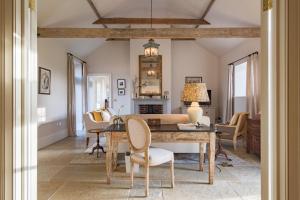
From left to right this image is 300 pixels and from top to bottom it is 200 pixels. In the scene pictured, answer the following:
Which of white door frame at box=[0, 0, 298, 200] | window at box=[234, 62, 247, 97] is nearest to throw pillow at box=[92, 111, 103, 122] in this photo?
window at box=[234, 62, 247, 97]

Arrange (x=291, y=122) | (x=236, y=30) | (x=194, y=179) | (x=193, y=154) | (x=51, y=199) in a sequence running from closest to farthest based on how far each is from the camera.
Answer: (x=291, y=122), (x=51, y=199), (x=194, y=179), (x=193, y=154), (x=236, y=30)

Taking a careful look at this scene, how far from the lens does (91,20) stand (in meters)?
6.67

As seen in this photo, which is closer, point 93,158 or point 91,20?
point 93,158

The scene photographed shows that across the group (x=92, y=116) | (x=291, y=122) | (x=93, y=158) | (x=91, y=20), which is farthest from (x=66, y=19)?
(x=291, y=122)

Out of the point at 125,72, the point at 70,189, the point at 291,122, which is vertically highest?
the point at 125,72

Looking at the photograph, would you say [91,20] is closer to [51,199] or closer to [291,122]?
[51,199]

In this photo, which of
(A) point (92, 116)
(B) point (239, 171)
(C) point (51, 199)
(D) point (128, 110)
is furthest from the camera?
(D) point (128, 110)

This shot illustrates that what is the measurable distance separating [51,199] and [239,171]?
8.71 ft

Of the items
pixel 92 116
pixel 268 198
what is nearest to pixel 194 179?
pixel 268 198

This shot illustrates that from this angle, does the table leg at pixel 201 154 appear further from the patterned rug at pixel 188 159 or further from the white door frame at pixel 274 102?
the white door frame at pixel 274 102

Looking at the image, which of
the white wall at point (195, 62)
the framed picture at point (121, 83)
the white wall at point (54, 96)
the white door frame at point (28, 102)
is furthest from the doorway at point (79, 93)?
the white door frame at point (28, 102)

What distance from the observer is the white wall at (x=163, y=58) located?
8242mm

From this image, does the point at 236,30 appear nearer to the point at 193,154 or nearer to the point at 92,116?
the point at 193,154

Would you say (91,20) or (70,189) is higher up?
(91,20)
